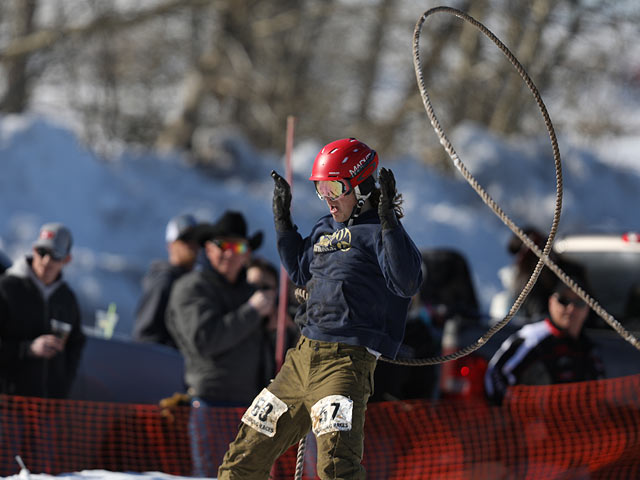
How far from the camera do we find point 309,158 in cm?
1631

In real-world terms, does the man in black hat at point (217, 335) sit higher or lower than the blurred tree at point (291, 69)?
lower

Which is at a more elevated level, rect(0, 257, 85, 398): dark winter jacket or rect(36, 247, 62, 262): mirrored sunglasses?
rect(36, 247, 62, 262): mirrored sunglasses

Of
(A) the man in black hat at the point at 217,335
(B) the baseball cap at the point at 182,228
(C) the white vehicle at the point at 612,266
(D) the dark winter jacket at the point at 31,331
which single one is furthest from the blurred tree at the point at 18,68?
(A) the man in black hat at the point at 217,335

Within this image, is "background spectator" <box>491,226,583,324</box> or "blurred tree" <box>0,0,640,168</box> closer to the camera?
"background spectator" <box>491,226,583,324</box>

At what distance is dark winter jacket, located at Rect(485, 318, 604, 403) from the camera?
5.22m

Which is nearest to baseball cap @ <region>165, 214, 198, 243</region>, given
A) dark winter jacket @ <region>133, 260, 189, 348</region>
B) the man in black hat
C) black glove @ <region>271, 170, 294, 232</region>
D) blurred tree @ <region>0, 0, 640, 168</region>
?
dark winter jacket @ <region>133, 260, 189, 348</region>

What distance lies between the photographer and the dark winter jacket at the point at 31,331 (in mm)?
5000

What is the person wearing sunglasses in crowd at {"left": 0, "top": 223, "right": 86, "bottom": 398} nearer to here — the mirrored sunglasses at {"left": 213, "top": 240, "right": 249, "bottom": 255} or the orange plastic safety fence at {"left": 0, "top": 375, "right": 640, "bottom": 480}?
the orange plastic safety fence at {"left": 0, "top": 375, "right": 640, "bottom": 480}

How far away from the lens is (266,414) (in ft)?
10.7

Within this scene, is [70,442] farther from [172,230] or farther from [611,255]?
[611,255]

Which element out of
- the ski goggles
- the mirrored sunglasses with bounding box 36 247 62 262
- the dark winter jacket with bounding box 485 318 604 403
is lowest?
the dark winter jacket with bounding box 485 318 604 403

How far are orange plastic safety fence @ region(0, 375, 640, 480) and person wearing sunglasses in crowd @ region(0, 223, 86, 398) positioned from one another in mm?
129

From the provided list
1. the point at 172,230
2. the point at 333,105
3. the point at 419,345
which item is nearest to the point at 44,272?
the point at 172,230

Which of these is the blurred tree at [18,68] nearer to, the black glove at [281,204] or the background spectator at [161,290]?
the background spectator at [161,290]
